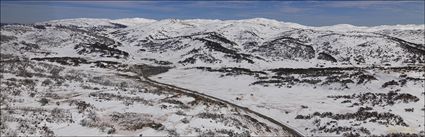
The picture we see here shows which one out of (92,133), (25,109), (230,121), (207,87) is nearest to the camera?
(92,133)

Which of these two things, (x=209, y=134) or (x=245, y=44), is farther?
(x=245, y=44)

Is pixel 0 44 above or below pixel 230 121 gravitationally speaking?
above

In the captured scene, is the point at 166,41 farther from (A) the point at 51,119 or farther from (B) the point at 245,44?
(A) the point at 51,119

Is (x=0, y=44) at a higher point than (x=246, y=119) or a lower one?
higher

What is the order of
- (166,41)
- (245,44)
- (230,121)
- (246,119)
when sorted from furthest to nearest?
(166,41), (245,44), (246,119), (230,121)

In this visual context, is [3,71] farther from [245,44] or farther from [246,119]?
[245,44]

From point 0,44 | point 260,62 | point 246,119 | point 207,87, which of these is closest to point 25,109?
point 246,119

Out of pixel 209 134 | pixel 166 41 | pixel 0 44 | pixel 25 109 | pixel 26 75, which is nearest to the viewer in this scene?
pixel 0 44

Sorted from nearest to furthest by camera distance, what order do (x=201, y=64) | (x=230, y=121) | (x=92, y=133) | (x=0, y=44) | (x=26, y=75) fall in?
(x=0, y=44)
(x=92, y=133)
(x=230, y=121)
(x=26, y=75)
(x=201, y=64)

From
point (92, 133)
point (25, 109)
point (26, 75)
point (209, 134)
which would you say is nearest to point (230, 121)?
point (209, 134)

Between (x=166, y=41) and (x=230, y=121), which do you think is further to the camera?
(x=166, y=41)
